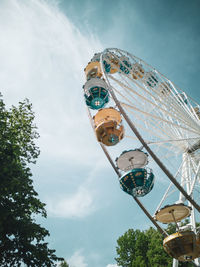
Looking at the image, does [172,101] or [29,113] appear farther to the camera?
[29,113]

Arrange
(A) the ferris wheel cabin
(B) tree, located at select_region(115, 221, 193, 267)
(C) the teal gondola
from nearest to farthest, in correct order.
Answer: (C) the teal gondola → (A) the ferris wheel cabin → (B) tree, located at select_region(115, 221, 193, 267)

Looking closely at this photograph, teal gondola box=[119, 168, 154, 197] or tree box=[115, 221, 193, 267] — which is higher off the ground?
tree box=[115, 221, 193, 267]

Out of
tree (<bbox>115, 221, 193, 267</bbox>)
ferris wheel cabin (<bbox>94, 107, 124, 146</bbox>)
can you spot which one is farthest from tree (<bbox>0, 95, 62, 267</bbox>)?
tree (<bbox>115, 221, 193, 267</bbox>)

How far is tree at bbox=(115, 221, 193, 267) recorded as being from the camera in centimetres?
2123

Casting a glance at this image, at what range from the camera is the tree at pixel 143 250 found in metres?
21.2

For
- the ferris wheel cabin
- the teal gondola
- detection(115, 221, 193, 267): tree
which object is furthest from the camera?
detection(115, 221, 193, 267): tree

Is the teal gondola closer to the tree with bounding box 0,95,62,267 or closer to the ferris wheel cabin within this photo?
the ferris wheel cabin

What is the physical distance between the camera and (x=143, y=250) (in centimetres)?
2434

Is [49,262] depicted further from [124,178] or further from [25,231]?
[124,178]

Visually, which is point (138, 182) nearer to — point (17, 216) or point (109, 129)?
point (109, 129)

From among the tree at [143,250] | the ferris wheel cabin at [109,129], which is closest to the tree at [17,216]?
the ferris wheel cabin at [109,129]

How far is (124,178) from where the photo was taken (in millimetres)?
6648

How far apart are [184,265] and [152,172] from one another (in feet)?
75.2

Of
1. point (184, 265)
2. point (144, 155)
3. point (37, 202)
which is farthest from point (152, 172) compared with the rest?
point (184, 265)
